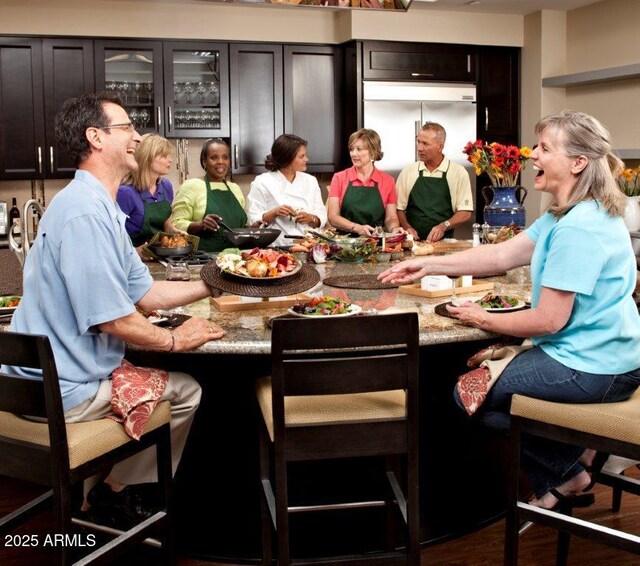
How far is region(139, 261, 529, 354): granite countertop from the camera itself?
2.29 meters

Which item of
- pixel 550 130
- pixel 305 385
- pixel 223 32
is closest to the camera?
pixel 305 385

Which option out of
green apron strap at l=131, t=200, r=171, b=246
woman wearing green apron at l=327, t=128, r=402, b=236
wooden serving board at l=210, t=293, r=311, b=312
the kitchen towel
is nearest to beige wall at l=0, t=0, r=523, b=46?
woman wearing green apron at l=327, t=128, r=402, b=236

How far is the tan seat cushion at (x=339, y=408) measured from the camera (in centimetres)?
219

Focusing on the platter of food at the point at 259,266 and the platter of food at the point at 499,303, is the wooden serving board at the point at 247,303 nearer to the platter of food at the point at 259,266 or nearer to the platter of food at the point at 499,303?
the platter of food at the point at 259,266

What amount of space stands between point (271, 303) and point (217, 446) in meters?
0.53

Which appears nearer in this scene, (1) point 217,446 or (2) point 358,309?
(2) point 358,309

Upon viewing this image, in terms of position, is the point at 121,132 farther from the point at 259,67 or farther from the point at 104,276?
the point at 259,67

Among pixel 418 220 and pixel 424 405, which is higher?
pixel 418 220

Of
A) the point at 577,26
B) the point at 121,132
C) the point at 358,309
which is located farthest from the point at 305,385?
the point at 577,26

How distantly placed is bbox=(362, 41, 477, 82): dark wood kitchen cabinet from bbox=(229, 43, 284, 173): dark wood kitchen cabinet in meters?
0.77

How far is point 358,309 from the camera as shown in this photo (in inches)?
97.6

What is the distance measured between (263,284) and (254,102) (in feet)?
14.5

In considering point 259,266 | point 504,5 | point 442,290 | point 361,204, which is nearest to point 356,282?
point 442,290

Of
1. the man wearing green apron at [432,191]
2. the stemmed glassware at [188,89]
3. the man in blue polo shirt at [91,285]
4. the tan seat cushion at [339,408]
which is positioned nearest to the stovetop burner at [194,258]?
the man in blue polo shirt at [91,285]
